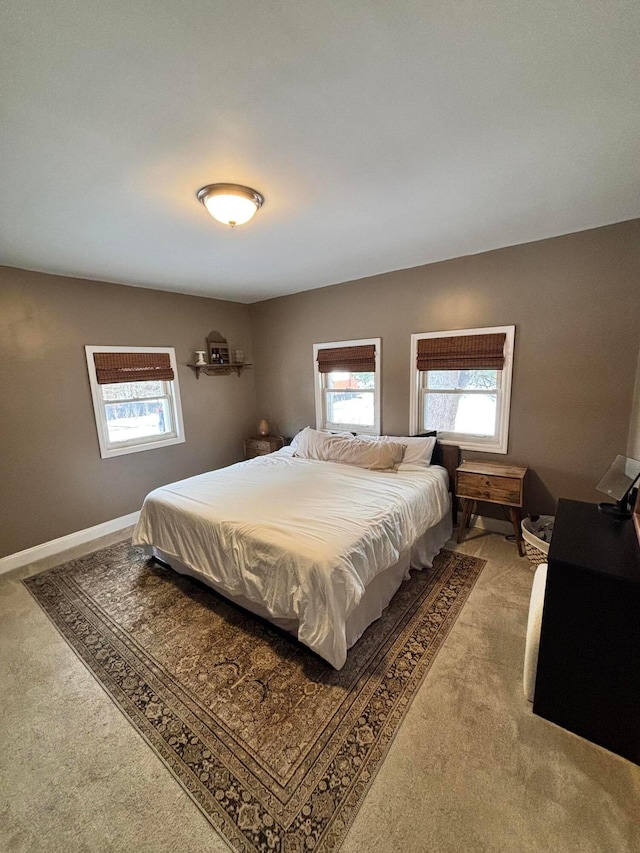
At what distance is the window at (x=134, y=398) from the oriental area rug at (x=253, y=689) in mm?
1535

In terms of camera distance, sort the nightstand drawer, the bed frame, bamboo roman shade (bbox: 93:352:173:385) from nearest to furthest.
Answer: the nightstand drawer, the bed frame, bamboo roman shade (bbox: 93:352:173:385)

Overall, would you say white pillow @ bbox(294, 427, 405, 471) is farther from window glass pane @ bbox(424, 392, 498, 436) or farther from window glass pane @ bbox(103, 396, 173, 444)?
window glass pane @ bbox(103, 396, 173, 444)

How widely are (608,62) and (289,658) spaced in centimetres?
288

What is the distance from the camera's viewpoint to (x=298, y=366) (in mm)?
4457

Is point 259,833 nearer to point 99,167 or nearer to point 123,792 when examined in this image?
point 123,792

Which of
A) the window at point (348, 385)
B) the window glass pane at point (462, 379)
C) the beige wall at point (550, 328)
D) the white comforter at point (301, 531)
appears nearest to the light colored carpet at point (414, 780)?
the white comforter at point (301, 531)

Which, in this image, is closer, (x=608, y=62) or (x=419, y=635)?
(x=608, y=62)

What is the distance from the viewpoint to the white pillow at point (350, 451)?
10.4 feet

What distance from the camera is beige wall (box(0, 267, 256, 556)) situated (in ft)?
9.57

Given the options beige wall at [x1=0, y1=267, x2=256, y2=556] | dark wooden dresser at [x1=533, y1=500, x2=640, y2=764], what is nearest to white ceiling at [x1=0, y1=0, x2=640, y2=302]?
beige wall at [x1=0, y1=267, x2=256, y2=556]

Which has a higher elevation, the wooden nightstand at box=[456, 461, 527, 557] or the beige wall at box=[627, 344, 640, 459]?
the beige wall at box=[627, 344, 640, 459]

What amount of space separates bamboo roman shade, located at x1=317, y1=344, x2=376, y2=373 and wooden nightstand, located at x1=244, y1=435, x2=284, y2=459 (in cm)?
118

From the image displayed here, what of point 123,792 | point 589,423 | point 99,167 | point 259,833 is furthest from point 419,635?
point 99,167

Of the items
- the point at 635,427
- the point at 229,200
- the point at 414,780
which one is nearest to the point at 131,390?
the point at 229,200
